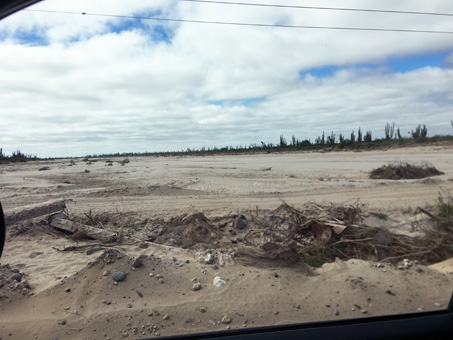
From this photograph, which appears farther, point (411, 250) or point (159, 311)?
point (411, 250)

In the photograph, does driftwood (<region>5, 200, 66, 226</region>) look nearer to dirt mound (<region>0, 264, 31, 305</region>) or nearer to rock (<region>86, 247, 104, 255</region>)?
rock (<region>86, 247, 104, 255</region>)

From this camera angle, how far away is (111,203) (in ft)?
40.6

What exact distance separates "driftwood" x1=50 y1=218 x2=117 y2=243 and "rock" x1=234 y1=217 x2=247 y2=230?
9.20 ft

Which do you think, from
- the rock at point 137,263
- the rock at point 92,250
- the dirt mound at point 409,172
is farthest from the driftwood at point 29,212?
the dirt mound at point 409,172

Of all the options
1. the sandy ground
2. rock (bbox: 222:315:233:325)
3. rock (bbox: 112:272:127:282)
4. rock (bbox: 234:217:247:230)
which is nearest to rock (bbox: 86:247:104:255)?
the sandy ground

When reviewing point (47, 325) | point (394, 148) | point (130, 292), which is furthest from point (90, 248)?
point (394, 148)

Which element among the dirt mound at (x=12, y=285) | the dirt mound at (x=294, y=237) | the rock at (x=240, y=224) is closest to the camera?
the dirt mound at (x=12, y=285)

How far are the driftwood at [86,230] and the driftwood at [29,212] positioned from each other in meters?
0.66

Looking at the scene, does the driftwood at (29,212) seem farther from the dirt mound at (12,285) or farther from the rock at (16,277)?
the rock at (16,277)

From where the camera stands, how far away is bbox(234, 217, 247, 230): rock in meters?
8.27

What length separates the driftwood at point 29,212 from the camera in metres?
8.33

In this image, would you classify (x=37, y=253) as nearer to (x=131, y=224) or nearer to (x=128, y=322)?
(x=131, y=224)

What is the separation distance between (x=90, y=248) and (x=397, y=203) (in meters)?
8.32

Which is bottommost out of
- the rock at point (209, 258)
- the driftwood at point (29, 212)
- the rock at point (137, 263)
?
the rock at point (209, 258)
